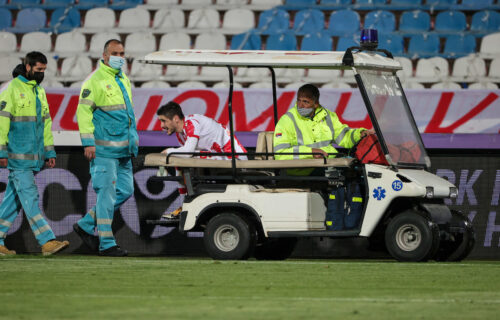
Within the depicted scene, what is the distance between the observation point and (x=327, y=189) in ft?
29.7

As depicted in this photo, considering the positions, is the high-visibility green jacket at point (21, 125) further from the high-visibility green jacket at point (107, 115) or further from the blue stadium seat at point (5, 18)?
the blue stadium seat at point (5, 18)

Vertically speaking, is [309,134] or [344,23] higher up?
[344,23]

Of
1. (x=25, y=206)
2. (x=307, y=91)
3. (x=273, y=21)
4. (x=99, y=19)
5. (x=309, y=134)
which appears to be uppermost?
(x=99, y=19)

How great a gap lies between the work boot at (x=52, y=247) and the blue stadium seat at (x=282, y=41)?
22.8 feet

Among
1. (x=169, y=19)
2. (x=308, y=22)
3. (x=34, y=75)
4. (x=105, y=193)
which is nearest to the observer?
(x=105, y=193)

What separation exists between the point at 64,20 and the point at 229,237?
8.95m

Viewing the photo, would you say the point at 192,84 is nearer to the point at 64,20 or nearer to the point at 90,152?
the point at 64,20

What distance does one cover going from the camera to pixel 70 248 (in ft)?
34.9

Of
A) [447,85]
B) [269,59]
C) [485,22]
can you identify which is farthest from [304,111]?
[485,22]

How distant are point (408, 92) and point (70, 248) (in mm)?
4459

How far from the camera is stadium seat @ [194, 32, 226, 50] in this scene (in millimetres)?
15953

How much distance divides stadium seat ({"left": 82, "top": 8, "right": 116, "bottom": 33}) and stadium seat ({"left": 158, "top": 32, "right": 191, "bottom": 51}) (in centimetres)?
106

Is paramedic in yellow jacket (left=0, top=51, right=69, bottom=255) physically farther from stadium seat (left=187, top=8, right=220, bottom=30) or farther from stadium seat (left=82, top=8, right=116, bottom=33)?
stadium seat (left=82, top=8, right=116, bottom=33)

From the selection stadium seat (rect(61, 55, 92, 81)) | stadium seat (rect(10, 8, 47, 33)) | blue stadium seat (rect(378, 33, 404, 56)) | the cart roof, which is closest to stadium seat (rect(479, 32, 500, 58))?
blue stadium seat (rect(378, 33, 404, 56))
